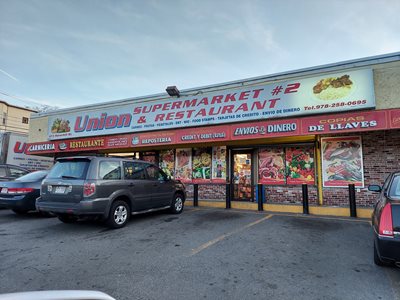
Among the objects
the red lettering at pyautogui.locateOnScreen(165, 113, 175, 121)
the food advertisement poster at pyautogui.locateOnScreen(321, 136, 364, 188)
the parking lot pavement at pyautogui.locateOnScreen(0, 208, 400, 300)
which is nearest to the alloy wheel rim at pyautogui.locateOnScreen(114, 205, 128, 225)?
the parking lot pavement at pyautogui.locateOnScreen(0, 208, 400, 300)

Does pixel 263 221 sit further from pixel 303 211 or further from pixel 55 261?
pixel 55 261

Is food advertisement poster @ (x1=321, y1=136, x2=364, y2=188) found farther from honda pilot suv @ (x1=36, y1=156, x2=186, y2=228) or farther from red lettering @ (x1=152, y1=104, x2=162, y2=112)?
red lettering @ (x1=152, y1=104, x2=162, y2=112)

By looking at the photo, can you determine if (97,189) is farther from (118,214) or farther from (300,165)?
(300,165)

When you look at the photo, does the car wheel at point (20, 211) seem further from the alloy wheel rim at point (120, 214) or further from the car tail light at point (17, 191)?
the alloy wheel rim at point (120, 214)

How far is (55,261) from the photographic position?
4.38 metres

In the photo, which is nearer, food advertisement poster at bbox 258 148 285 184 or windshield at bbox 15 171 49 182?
windshield at bbox 15 171 49 182

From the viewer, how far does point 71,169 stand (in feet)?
21.5

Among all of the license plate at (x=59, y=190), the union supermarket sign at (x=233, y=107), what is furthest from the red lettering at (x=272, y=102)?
the license plate at (x=59, y=190)

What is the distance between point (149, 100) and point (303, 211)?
852 centimetres

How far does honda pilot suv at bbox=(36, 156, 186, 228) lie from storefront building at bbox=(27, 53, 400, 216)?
419 cm

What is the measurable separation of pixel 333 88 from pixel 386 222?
22.5 ft

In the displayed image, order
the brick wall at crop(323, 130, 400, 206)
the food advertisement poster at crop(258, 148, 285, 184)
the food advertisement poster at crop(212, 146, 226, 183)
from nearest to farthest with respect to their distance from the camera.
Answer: the brick wall at crop(323, 130, 400, 206) → the food advertisement poster at crop(258, 148, 285, 184) → the food advertisement poster at crop(212, 146, 226, 183)

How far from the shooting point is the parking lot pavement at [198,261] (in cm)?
343

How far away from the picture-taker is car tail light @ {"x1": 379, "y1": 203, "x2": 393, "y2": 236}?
348 centimetres
